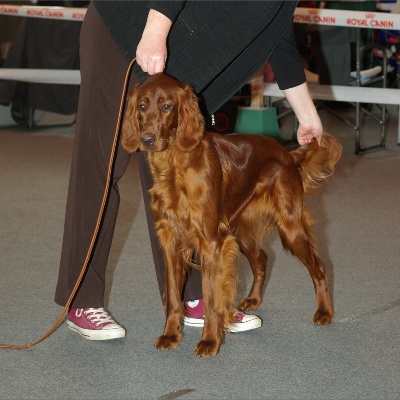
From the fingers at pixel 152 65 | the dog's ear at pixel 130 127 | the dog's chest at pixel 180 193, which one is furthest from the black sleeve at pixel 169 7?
the dog's chest at pixel 180 193

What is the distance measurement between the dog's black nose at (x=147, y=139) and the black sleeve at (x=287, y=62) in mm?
568

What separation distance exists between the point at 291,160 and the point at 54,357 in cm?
101

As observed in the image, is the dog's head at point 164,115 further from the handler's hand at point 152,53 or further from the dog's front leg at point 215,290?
the dog's front leg at point 215,290

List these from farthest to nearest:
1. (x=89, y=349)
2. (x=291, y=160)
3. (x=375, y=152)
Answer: (x=375, y=152) → (x=291, y=160) → (x=89, y=349)

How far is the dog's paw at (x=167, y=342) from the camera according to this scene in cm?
251

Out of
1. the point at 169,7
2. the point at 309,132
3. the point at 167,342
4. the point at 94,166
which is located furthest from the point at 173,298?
the point at 169,7

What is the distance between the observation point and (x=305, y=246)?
277cm

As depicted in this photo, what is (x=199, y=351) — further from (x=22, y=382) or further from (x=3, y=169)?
(x=3, y=169)

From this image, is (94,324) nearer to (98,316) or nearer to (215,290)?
(98,316)

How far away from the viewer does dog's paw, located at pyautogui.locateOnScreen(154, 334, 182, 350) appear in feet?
8.24

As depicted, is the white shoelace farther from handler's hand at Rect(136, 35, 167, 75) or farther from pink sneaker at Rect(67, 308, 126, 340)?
handler's hand at Rect(136, 35, 167, 75)

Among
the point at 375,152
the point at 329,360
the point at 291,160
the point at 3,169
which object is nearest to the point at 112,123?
the point at 291,160

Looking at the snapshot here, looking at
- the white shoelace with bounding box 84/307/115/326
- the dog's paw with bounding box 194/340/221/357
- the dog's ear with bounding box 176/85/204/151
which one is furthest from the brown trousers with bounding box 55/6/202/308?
the dog's paw with bounding box 194/340/221/357

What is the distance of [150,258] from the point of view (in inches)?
139
